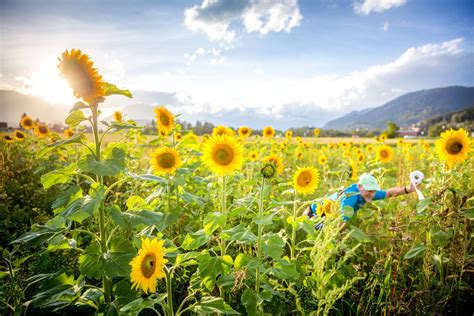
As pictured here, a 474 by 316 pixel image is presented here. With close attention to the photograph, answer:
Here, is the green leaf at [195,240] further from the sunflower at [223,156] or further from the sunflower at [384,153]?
the sunflower at [384,153]

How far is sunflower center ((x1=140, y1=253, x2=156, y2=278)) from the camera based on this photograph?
1684 millimetres

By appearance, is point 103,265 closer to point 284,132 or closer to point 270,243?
point 270,243

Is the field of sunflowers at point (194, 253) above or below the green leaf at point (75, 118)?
below

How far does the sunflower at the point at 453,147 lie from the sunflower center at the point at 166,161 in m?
3.11

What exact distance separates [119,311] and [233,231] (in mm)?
839

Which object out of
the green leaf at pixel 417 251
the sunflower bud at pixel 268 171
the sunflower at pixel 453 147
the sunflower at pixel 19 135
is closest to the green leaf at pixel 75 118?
the sunflower bud at pixel 268 171

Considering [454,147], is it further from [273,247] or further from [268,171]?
[273,247]

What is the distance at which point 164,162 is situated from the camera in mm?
2746

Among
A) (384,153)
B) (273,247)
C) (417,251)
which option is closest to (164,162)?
(273,247)

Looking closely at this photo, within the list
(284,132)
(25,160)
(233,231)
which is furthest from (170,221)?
(284,132)

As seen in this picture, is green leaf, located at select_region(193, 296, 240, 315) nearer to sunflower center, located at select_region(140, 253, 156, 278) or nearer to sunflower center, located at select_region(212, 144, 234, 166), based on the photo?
sunflower center, located at select_region(140, 253, 156, 278)

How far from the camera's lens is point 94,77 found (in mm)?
1910

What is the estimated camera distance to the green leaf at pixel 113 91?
1.95 meters

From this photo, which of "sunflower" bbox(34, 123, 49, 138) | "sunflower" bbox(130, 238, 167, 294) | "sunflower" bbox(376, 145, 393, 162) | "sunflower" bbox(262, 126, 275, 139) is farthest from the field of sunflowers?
"sunflower" bbox(34, 123, 49, 138)
